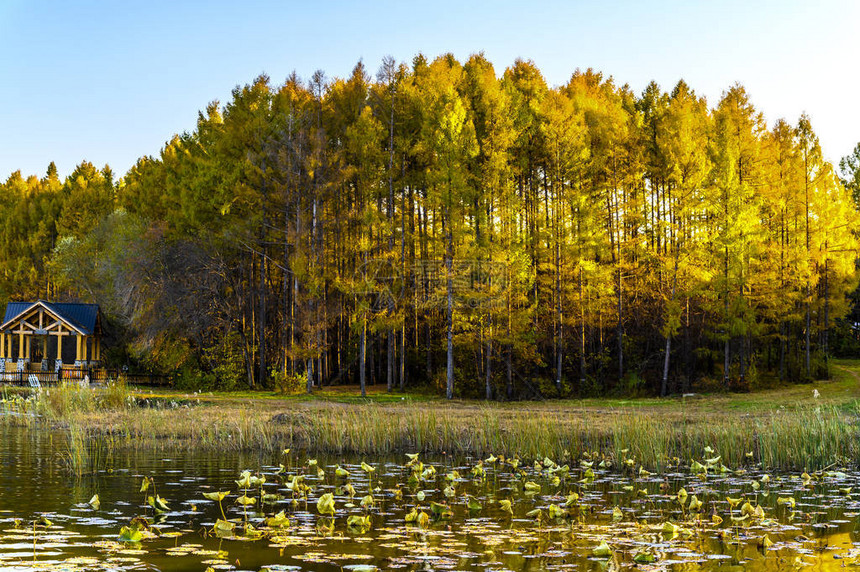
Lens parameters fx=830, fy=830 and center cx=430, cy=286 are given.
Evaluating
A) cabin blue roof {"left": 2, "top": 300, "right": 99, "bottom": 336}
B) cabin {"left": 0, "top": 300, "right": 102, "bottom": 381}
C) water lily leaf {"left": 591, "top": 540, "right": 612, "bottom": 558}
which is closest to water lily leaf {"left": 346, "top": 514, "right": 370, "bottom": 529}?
water lily leaf {"left": 591, "top": 540, "right": 612, "bottom": 558}

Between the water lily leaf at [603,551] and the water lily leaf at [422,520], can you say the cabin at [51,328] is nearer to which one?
the water lily leaf at [422,520]

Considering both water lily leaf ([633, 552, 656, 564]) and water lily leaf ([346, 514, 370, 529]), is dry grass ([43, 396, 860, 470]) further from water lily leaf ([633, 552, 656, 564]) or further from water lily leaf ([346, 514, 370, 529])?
water lily leaf ([346, 514, 370, 529])

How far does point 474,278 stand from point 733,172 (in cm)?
1095

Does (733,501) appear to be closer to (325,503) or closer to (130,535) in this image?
(325,503)

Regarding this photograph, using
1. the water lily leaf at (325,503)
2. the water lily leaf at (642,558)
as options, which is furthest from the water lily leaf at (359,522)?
the water lily leaf at (642,558)

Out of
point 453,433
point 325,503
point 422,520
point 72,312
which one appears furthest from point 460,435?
point 72,312

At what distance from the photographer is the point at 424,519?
9000 millimetres

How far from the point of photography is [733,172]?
106ft

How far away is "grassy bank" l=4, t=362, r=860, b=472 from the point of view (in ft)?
47.0

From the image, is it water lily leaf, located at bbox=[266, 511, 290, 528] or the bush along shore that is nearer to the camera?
water lily leaf, located at bbox=[266, 511, 290, 528]

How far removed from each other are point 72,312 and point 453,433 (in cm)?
3242

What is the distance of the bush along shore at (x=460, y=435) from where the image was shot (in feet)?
46.9

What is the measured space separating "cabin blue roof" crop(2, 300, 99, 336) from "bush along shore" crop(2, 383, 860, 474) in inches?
856

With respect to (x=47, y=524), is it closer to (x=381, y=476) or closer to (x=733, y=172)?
(x=381, y=476)
